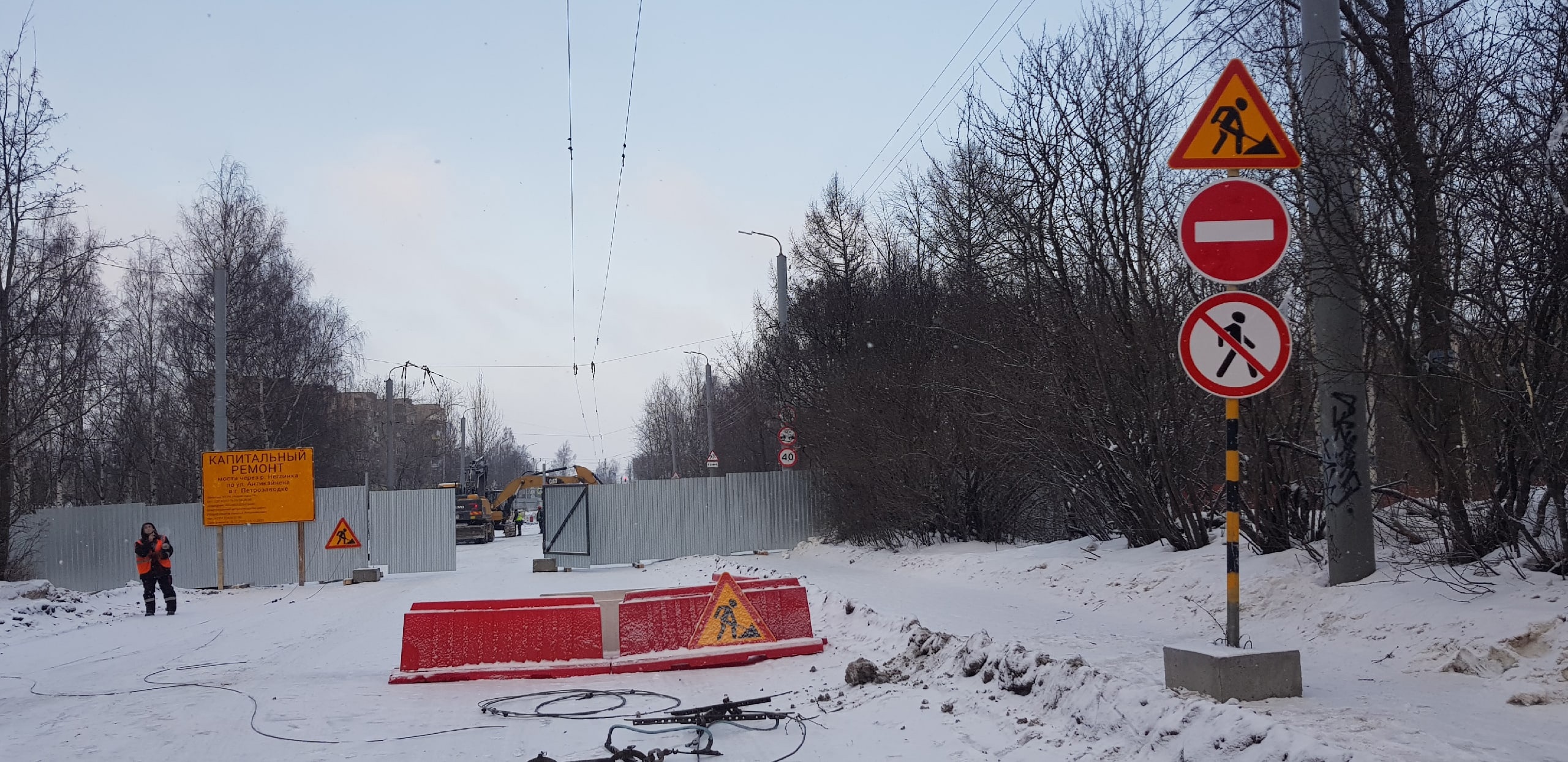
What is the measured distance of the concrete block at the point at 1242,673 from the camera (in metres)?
5.59

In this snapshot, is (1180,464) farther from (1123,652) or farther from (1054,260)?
(1123,652)

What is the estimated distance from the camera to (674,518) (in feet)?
91.2

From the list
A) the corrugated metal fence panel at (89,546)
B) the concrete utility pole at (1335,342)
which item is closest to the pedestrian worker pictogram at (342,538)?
the corrugated metal fence panel at (89,546)

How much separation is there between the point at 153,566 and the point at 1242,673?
59.8ft

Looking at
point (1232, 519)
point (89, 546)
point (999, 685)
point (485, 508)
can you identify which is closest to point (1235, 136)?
point (1232, 519)

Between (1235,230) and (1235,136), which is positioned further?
(1235,136)

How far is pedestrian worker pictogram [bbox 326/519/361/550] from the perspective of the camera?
79.8 ft

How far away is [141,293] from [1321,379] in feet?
139

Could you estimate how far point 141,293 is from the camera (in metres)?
39.5

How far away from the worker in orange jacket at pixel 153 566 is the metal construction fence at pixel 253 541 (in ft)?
20.7

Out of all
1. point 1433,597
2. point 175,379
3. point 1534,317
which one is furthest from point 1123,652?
point 175,379

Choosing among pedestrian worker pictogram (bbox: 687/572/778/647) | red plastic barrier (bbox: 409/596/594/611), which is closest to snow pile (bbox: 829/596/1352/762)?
pedestrian worker pictogram (bbox: 687/572/778/647)

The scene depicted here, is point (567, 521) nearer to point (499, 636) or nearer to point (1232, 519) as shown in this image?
point (499, 636)

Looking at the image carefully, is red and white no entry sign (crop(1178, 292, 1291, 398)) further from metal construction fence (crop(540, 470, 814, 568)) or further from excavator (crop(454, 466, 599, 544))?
excavator (crop(454, 466, 599, 544))
